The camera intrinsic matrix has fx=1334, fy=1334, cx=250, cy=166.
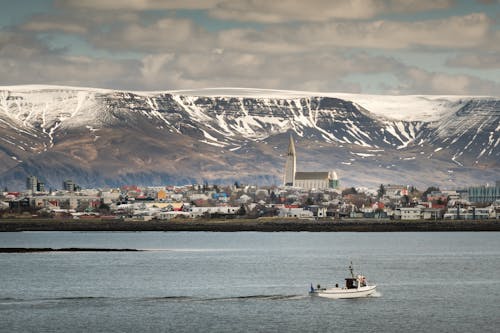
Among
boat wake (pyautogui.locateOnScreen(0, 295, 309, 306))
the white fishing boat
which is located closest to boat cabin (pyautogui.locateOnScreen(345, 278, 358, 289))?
the white fishing boat

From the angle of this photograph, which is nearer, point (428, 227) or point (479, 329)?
point (479, 329)

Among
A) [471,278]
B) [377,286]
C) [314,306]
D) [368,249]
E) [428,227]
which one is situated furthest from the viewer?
[428,227]

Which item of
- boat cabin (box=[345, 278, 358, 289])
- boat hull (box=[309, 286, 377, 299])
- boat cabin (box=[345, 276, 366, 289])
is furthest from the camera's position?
boat cabin (box=[345, 278, 358, 289])

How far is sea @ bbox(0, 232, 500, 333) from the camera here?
6862cm

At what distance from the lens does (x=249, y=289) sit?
277ft

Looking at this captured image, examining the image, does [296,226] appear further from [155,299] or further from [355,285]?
[155,299]

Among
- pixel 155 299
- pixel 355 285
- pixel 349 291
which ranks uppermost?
pixel 355 285

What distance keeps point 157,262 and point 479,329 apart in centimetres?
4803

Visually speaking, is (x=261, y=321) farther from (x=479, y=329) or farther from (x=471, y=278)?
(x=471, y=278)

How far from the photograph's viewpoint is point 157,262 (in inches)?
4331

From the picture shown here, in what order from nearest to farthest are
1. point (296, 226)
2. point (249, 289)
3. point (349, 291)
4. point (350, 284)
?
point (349, 291), point (350, 284), point (249, 289), point (296, 226)

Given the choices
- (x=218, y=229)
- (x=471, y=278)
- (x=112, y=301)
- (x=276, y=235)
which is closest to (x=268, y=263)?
(x=471, y=278)

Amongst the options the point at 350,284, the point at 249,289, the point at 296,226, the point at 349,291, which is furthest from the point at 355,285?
the point at 296,226

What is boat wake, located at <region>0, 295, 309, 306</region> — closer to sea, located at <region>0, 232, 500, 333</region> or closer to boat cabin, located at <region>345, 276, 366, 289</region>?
sea, located at <region>0, 232, 500, 333</region>
